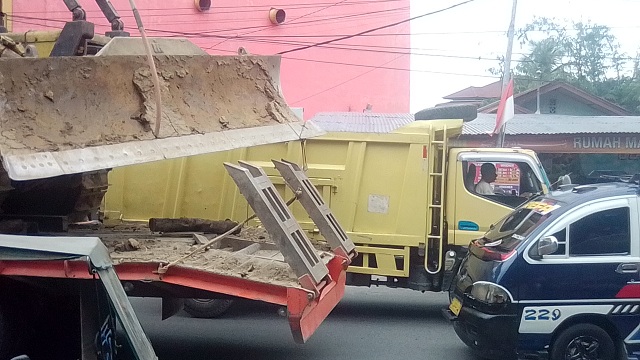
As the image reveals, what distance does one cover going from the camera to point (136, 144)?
566cm

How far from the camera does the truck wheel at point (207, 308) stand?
9.10 m

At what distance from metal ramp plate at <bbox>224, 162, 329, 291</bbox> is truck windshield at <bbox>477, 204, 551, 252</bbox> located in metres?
1.92

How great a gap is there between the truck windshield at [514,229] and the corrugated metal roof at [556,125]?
1069 centimetres

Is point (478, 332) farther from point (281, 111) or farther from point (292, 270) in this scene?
point (281, 111)

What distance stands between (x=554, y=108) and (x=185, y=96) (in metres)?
22.1

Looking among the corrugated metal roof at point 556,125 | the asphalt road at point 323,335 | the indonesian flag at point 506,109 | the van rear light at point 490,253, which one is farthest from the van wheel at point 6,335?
the corrugated metal roof at point 556,125

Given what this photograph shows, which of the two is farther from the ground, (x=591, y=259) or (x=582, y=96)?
(x=582, y=96)

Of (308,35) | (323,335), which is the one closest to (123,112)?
(323,335)

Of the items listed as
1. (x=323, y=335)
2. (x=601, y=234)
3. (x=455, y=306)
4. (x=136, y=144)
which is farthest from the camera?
(x=323, y=335)

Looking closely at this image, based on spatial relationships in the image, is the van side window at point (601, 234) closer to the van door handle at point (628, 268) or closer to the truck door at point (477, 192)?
the van door handle at point (628, 268)

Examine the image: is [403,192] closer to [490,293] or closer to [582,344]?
[490,293]

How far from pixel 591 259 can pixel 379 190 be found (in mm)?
3097

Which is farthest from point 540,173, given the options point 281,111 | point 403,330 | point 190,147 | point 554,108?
point 554,108

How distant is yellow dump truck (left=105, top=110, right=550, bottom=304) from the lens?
29.8 ft
